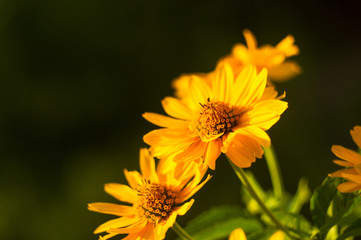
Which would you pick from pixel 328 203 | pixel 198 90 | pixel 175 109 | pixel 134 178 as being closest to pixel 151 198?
pixel 134 178

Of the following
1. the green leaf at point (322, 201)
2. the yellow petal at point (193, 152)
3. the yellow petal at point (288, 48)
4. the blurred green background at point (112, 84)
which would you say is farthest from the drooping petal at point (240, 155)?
the blurred green background at point (112, 84)

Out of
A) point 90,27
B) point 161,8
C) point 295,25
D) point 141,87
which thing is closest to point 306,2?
point 295,25

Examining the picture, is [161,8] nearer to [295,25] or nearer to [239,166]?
[295,25]

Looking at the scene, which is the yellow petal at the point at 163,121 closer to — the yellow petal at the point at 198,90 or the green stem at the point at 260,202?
the yellow petal at the point at 198,90

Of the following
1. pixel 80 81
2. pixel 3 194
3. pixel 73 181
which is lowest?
pixel 73 181

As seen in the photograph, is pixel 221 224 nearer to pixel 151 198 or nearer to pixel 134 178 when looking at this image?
pixel 151 198

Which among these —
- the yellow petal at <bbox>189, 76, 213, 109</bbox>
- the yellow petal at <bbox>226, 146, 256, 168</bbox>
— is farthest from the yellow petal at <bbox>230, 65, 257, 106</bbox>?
the yellow petal at <bbox>226, 146, 256, 168</bbox>
